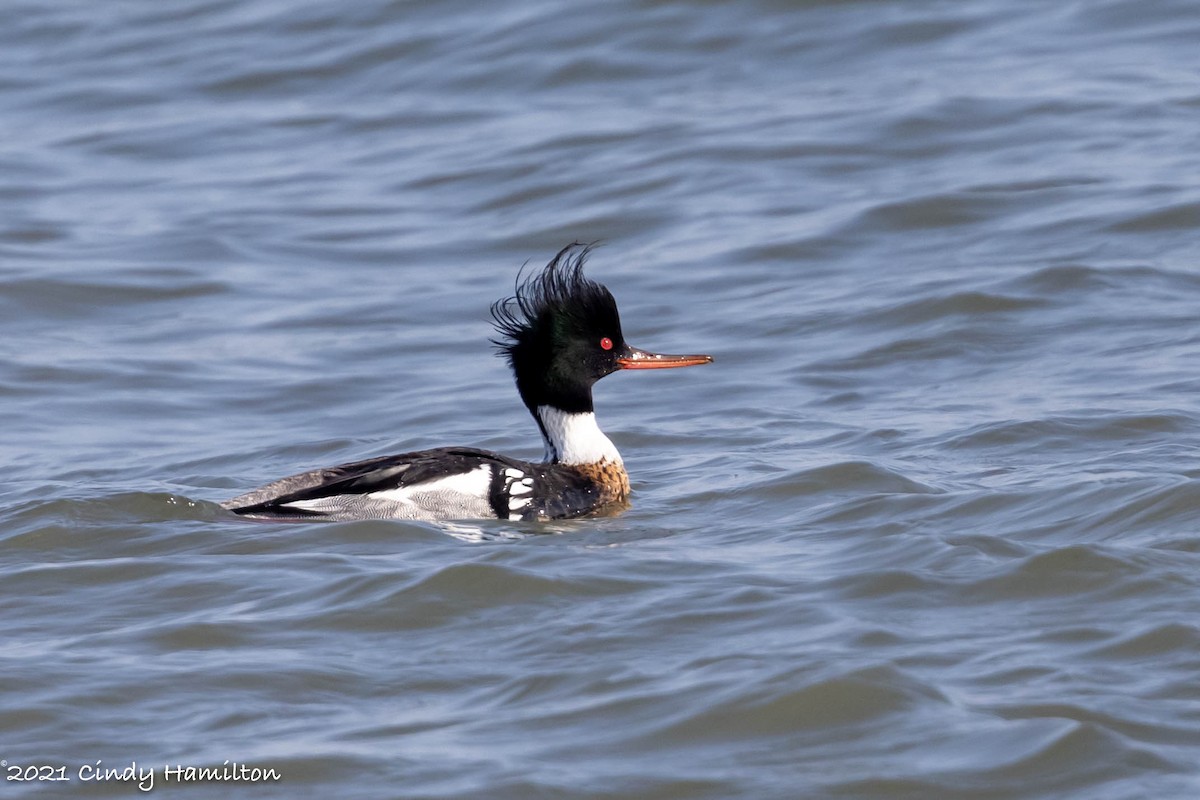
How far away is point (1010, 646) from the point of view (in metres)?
5.72

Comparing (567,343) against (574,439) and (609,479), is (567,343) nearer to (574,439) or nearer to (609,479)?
(574,439)

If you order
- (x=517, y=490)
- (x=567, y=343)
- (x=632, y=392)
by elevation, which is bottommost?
(x=632, y=392)

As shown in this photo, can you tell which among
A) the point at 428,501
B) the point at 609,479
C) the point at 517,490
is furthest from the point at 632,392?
the point at 428,501

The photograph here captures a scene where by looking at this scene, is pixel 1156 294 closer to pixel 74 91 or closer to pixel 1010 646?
pixel 1010 646

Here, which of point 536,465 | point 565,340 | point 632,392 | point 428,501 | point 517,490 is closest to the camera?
point 428,501

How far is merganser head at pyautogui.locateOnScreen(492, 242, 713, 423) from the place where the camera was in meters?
8.49

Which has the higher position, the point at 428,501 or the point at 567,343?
the point at 567,343

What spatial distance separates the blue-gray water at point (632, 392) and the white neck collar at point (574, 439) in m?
0.38

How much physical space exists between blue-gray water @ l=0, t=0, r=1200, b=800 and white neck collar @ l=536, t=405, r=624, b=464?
38 cm

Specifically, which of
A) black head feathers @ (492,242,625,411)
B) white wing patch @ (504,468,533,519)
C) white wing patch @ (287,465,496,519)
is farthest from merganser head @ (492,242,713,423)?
white wing patch @ (287,465,496,519)

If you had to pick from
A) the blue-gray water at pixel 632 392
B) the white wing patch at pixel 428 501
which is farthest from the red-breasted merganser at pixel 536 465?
the blue-gray water at pixel 632 392

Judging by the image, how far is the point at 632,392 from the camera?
1063 cm

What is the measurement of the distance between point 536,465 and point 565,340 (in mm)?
642

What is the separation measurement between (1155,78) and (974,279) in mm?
4808
